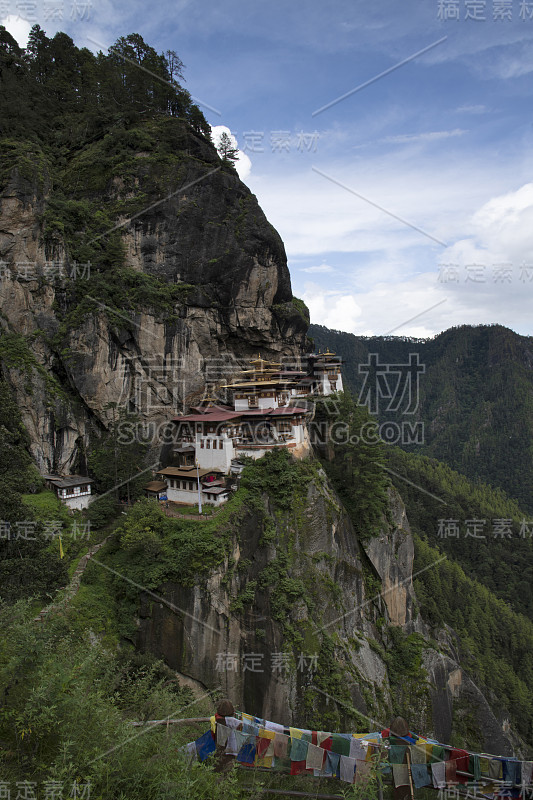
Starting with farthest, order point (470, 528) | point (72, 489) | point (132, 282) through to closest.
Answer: point (470, 528), point (132, 282), point (72, 489)

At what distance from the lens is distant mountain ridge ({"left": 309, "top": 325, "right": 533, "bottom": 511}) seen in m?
123

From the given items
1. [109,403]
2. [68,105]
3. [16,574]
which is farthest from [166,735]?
[68,105]

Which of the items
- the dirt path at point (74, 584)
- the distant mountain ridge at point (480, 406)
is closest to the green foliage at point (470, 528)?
the distant mountain ridge at point (480, 406)

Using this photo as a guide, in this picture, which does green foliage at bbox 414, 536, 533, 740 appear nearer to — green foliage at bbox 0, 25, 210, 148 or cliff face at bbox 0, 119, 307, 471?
cliff face at bbox 0, 119, 307, 471

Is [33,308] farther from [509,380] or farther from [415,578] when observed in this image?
[509,380]

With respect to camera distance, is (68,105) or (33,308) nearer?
(33,308)

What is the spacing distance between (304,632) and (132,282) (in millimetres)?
25619

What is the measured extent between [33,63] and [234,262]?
29877mm

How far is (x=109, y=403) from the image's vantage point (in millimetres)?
29406

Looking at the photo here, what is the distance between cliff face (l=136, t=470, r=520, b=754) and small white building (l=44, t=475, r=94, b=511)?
9220 mm

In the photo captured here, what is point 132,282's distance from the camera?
31.9 meters

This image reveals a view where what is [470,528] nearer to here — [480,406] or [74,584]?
[74,584]

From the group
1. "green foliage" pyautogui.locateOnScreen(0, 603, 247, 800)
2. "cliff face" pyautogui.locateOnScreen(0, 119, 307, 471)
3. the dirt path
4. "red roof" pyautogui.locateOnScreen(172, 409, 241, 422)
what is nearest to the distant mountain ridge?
"cliff face" pyautogui.locateOnScreen(0, 119, 307, 471)

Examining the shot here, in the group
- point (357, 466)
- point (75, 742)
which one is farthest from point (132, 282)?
point (75, 742)
